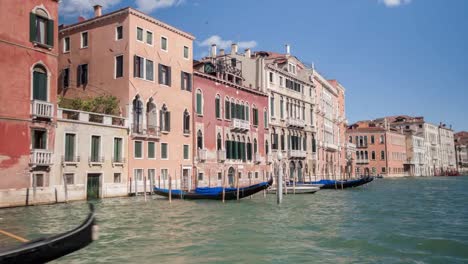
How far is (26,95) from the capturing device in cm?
1495

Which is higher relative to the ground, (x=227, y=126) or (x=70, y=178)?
(x=227, y=126)

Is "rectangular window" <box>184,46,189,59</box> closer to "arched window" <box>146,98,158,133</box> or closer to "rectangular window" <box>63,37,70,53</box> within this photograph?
"arched window" <box>146,98,158,133</box>

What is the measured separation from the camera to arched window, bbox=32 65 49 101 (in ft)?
50.4

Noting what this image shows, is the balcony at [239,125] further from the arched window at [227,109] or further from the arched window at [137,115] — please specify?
the arched window at [137,115]

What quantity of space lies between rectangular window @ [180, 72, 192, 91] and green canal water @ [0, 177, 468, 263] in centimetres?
816

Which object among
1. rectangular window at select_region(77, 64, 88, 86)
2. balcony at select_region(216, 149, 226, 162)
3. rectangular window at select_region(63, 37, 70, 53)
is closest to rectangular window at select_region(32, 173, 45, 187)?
rectangular window at select_region(77, 64, 88, 86)

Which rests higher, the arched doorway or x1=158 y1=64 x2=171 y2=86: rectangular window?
x1=158 y1=64 x2=171 y2=86: rectangular window

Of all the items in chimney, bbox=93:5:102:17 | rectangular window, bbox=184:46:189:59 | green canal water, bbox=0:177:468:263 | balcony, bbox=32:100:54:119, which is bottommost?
green canal water, bbox=0:177:468:263

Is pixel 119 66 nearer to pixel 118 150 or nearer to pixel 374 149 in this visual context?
pixel 118 150

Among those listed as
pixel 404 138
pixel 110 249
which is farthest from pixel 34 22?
pixel 404 138

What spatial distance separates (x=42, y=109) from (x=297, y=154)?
62.6 feet

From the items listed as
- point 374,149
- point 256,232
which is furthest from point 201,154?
point 374,149

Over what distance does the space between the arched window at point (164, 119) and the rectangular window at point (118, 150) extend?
100 inches

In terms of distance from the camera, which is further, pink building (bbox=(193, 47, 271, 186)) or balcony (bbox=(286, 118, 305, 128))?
balcony (bbox=(286, 118, 305, 128))
